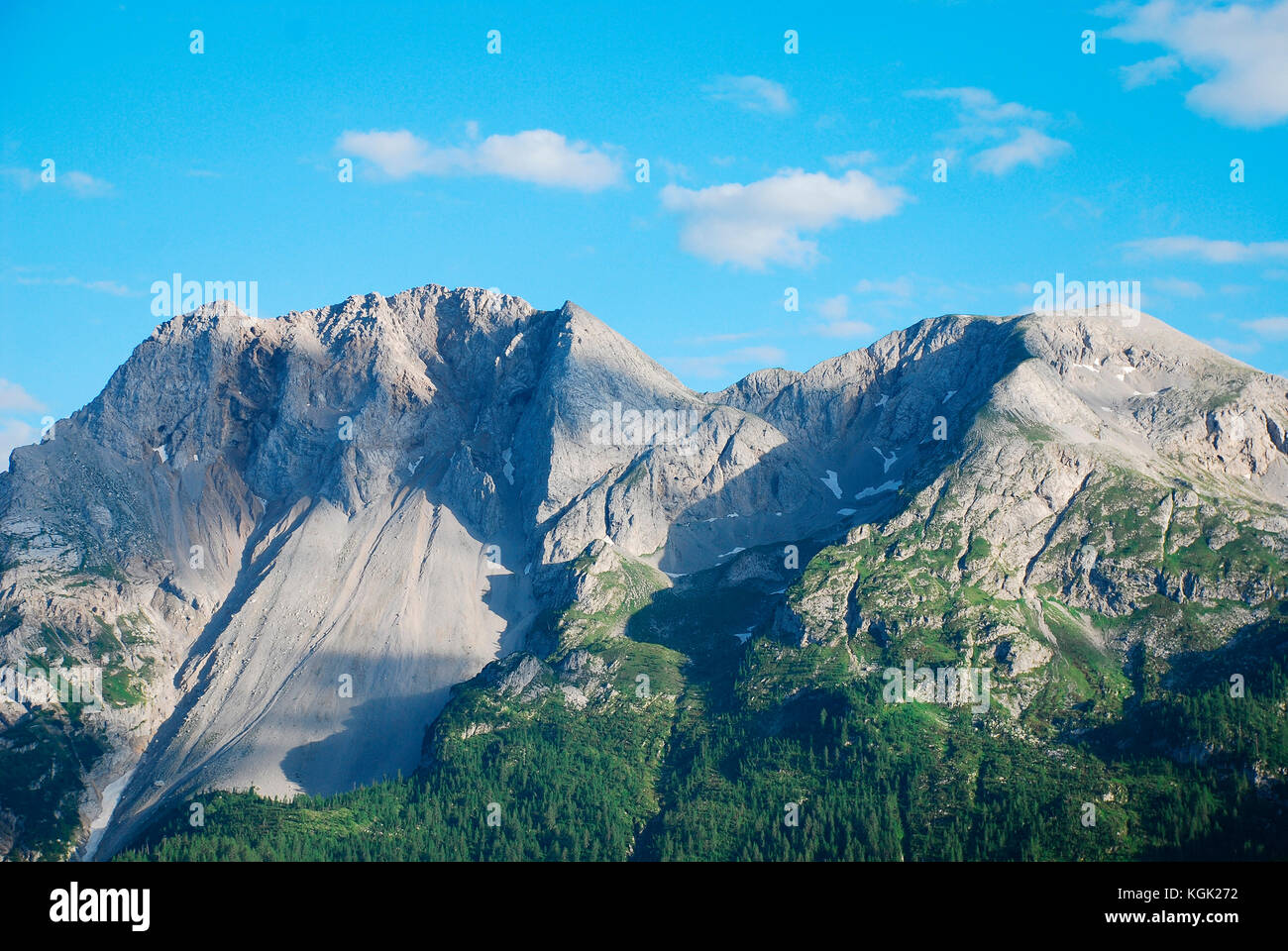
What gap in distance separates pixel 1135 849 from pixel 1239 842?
553 inches
